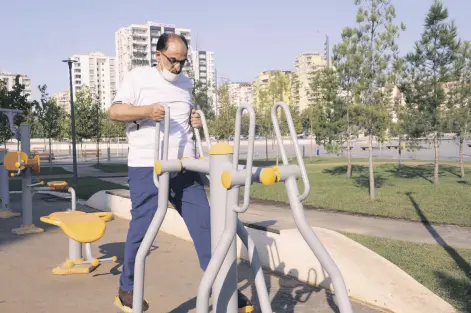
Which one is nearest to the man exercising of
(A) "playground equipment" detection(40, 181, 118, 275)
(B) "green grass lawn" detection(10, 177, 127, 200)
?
(A) "playground equipment" detection(40, 181, 118, 275)

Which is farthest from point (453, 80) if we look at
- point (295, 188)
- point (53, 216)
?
point (295, 188)

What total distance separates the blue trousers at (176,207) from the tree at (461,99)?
11.3 metres

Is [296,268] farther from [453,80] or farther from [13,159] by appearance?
[453,80]

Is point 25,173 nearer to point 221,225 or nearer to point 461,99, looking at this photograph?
point 221,225

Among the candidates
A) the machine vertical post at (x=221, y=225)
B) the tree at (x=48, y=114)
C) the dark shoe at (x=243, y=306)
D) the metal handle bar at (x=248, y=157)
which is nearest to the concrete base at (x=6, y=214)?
the dark shoe at (x=243, y=306)

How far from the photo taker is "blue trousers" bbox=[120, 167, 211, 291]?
2.74 metres

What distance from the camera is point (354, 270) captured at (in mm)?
3691

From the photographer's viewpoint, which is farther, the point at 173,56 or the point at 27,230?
the point at 27,230

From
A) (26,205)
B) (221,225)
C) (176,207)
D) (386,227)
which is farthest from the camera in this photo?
(386,227)

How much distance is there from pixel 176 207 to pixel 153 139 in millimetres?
437

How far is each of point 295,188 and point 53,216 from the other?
3034mm

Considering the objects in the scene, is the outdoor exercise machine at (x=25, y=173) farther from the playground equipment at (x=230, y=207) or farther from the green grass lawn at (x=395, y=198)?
the green grass lawn at (x=395, y=198)

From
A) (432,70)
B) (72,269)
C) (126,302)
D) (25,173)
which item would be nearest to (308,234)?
(126,302)

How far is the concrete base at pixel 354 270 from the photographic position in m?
3.37
